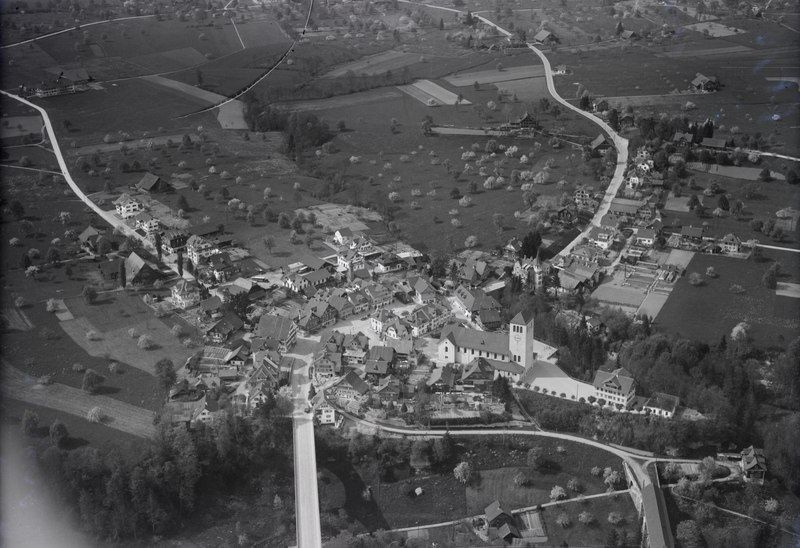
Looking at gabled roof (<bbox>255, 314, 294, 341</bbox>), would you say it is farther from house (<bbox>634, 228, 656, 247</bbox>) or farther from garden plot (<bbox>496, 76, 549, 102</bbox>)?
garden plot (<bbox>496, 76, 549, 102</bbox>)

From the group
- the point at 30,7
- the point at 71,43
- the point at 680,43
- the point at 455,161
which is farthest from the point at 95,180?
the point at 680,43


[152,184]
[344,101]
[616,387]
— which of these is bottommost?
[344,101]

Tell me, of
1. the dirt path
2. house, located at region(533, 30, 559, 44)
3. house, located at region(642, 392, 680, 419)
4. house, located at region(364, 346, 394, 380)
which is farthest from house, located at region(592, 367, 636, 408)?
house, located at region(533, 30, 559, 44)

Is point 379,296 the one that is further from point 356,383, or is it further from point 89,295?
point 89,295

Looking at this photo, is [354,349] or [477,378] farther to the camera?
[354,349]

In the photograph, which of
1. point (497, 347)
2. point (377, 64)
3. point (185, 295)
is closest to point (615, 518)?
point (497, 347)

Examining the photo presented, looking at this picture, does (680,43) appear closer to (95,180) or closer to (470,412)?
(95,180)
